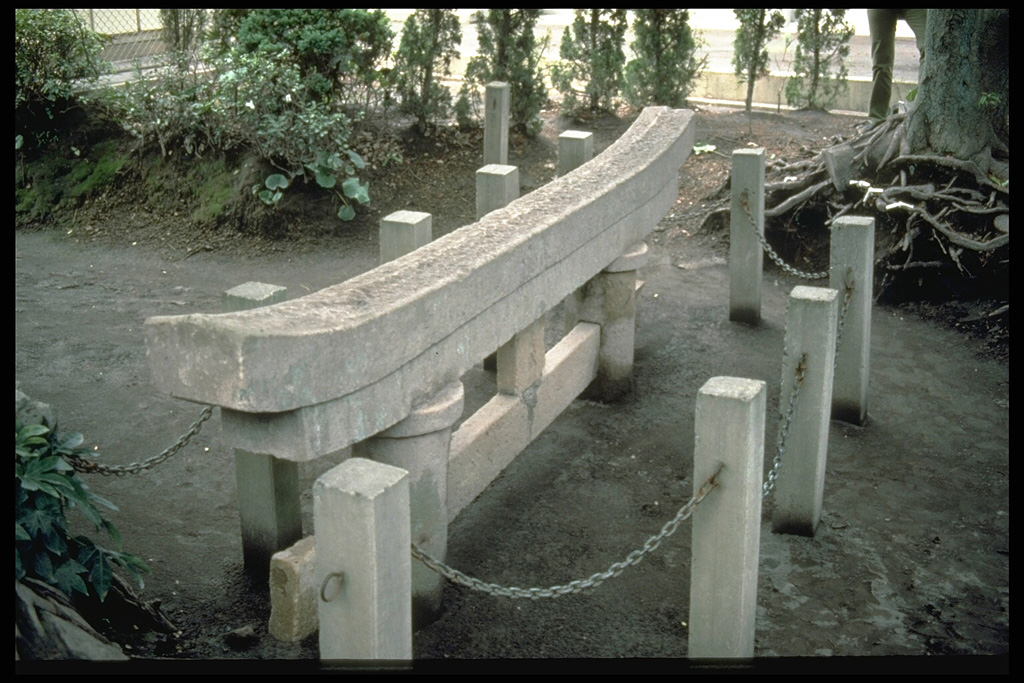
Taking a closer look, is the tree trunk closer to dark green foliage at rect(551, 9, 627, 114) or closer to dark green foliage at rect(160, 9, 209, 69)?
dark green foliage at rect(551, 9, 627, 114)

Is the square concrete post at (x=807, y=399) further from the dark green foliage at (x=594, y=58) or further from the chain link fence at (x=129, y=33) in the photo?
the chain link fence at (x=129, y=33)

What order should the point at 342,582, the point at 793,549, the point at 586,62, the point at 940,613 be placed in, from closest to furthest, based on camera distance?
the point at 342,582
the point at 940,613
the point at 793,549
the point at 586,62

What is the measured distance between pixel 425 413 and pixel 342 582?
3.05 ft

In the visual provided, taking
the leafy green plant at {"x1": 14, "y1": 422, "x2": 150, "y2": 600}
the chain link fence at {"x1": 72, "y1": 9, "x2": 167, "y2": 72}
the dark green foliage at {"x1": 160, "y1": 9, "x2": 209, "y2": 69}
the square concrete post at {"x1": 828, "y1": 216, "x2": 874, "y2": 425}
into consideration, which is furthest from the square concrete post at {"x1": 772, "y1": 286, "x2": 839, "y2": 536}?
the chain link fence at {"x1": 72, "y1": 9, "x2": 167, "y2": 72}

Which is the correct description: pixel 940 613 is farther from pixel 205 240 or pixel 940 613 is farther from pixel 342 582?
pixel 205 240

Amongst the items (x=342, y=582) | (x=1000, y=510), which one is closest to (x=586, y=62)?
(x=1000, y=510)

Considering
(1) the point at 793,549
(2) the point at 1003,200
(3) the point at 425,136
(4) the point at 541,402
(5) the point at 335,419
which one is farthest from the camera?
(3) the point at 425,136

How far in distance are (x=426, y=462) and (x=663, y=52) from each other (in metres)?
7.57

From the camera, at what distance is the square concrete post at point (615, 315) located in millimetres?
5582

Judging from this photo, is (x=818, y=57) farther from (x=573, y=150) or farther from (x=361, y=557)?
(x=361, y=557)

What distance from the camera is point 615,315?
5.66 metres

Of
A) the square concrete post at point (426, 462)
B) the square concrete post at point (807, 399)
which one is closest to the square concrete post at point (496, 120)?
the square concrete post at point (807, 399)

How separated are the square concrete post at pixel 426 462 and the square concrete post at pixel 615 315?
6.15ft
